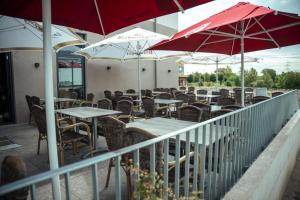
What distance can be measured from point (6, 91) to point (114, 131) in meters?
6.67

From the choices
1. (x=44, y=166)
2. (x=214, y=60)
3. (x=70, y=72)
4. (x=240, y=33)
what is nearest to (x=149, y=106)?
(x=240, y=33)

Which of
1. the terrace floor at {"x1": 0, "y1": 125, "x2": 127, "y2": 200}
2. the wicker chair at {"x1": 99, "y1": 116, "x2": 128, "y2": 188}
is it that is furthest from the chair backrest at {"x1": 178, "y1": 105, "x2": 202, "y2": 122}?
the wicker chair at {"x1": 99, "y1": 116, "x2": 128, "y2": 188}

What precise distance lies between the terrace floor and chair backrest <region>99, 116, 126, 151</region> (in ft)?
2.20

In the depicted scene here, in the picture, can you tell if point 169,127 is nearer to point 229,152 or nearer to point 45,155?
point 229,152

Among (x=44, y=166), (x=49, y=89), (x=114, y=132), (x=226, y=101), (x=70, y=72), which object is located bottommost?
(x=44, y=166)

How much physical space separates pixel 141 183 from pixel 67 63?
8704mm

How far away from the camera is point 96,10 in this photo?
2609 millimetres

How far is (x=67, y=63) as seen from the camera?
926cm

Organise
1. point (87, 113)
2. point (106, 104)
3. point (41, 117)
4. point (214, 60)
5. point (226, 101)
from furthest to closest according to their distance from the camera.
→ point (214, 60)
point (226, 101)
point (106, 104)
point (87, 113)
point (41, 117)

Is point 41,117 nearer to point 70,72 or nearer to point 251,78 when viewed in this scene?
point 70,72

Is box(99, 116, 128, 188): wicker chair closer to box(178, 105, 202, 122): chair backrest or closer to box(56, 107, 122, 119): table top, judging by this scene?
box(56, 107, 122, 119): table top

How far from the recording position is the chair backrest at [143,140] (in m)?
2.02

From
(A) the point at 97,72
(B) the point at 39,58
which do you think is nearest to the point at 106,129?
(B) the point at 39,58

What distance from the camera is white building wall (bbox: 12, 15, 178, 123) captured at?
7863 mm
